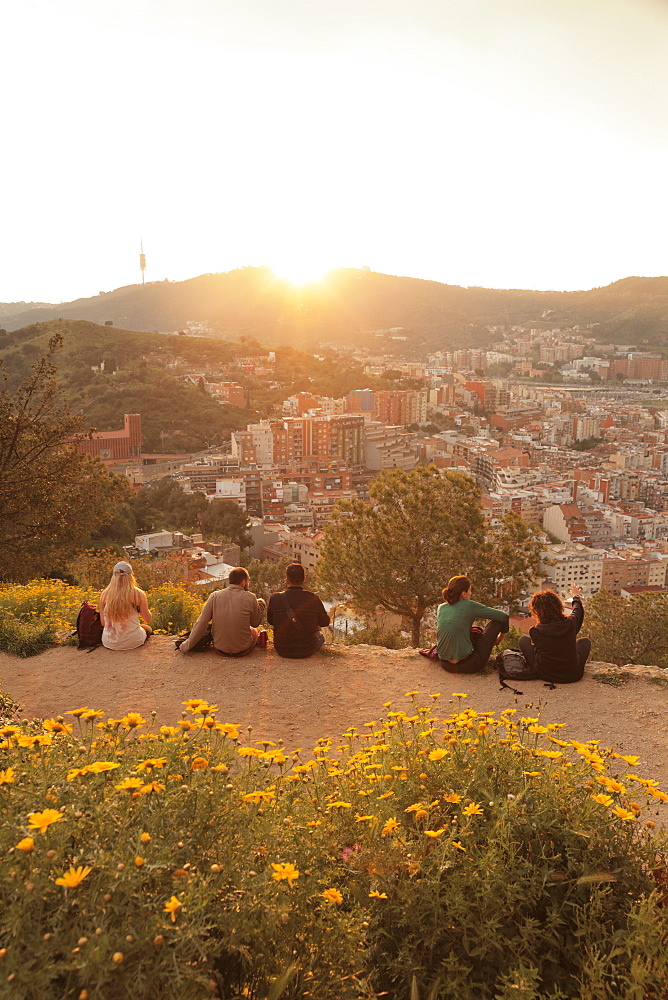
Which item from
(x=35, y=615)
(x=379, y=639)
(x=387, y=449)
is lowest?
(x=387, y=449)

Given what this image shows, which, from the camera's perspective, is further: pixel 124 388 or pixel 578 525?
pixel 124 388

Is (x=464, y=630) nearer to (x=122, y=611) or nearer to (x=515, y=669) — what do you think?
(x=515, y=669)

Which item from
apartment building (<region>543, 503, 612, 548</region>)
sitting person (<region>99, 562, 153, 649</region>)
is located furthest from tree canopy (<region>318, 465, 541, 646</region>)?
apartment building (<region>543, 503, 612, 548</region>)

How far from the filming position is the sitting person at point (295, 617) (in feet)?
16.0

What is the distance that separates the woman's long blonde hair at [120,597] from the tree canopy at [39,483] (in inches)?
145

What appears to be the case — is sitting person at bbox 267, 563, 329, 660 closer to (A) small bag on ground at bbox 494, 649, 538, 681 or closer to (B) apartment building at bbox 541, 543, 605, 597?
(A) small bag on ground at bbox 494, 649, 538, 681

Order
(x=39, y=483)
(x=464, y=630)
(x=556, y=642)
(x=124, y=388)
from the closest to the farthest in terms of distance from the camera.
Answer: (x=556, y=642) → (x=464, y=630) → (x=39, y=483) → (x=124, y=388)

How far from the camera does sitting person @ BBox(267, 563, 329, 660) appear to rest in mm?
4879

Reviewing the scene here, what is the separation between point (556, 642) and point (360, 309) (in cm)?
12124

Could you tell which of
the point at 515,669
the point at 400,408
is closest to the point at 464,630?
the point at 515,669

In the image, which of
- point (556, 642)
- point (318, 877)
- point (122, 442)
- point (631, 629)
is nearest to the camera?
point (318, 877)

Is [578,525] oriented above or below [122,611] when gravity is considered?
below

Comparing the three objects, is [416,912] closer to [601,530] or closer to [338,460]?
[601,530]

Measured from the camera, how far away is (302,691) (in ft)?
14.4
